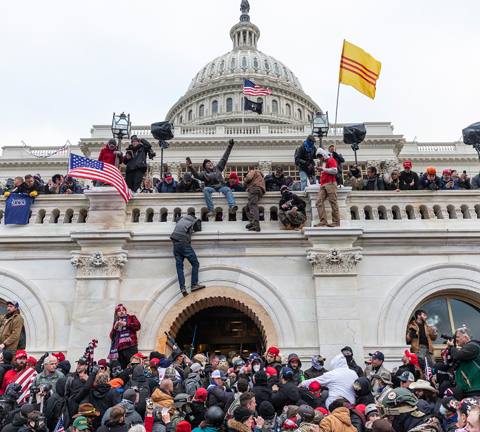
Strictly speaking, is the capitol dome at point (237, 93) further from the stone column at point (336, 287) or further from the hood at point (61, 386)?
the hood at point (61, 386)

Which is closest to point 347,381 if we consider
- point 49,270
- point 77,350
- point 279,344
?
point 279,344

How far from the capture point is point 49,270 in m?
12.5

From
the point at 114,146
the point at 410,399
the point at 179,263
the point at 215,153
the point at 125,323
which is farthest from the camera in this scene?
the point at 215,153

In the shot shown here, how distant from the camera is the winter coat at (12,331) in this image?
11062 millimetres

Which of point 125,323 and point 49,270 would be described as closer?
point 125,323

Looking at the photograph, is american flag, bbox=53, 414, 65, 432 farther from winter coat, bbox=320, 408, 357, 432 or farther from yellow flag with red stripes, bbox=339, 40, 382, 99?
yellow flag with red stripes, bbox=339, 40, 382, 99

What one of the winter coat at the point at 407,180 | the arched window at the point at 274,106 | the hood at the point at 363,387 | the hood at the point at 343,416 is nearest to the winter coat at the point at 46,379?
the hood at the point at 343,416

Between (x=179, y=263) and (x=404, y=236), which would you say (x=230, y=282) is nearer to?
(x=179, y=263)

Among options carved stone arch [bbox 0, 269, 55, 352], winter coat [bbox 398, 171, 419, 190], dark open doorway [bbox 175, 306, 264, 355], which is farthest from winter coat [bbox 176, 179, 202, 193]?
winter coat [bbox 398, 171, 419, 190]

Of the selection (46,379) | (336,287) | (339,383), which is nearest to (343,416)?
(339,383)

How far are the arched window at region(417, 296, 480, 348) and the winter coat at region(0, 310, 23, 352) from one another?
10122mm

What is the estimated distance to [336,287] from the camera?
38.9 feet

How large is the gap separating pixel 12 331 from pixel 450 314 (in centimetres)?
1100

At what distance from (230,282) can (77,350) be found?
409 centimetres
